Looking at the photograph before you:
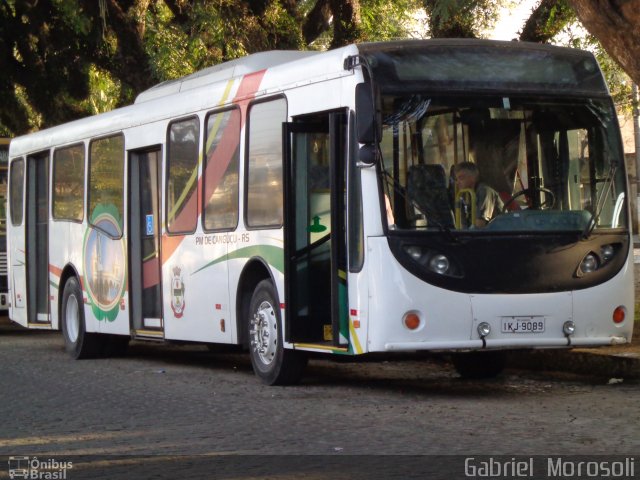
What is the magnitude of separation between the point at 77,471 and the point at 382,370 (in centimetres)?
690

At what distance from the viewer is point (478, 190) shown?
37.1 ft

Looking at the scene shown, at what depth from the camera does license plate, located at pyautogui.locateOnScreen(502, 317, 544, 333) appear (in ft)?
36.7

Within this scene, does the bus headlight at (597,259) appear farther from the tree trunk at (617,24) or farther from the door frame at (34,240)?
the door frame at (34,240)

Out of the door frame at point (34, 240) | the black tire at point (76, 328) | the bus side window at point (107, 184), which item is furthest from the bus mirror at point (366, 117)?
the door frame at point (34, 240)

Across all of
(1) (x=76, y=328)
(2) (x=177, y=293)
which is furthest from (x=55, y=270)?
(2) (x=177, y=293)

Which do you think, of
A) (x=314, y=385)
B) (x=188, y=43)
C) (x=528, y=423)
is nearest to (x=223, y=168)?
(x=314, y=385)

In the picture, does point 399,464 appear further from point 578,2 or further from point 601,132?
point 578,2

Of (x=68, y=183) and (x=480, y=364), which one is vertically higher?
(x=68, y=183)

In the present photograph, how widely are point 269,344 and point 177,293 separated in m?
2.31

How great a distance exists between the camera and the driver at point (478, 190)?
1129 cm

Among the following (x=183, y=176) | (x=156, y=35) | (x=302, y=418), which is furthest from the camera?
(x=156, y=35)

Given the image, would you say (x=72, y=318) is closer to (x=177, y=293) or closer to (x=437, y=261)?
(x=177, y=293)

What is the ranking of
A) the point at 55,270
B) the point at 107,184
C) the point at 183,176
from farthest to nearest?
the point at 55,270 → the point at 107,184 → the point at 183,176

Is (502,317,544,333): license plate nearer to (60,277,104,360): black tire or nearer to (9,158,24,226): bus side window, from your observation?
(60,277,104,360): black tire
